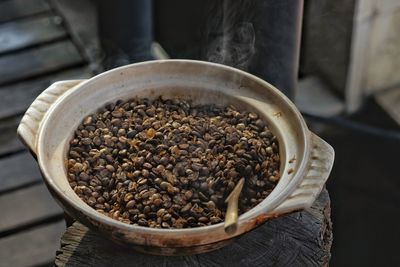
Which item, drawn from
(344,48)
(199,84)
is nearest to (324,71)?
(344,48)

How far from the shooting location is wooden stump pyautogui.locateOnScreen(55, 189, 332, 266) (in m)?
1.72

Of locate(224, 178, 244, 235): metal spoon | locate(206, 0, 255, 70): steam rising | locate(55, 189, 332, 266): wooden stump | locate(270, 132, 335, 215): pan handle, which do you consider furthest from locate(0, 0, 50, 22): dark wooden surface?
locate(224, 178, 244, 235): metal spoon

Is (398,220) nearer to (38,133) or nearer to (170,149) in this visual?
(170,149)

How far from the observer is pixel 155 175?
66.5 inches

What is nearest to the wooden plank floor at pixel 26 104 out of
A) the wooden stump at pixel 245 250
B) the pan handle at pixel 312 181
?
the wooden stump at pixel 245 250

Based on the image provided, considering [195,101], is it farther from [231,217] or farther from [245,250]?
[231,217]

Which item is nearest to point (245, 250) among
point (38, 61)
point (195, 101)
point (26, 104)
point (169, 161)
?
point (169, 161)

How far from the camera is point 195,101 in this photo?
1.92 metres

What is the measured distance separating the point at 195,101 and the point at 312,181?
0.49 meters

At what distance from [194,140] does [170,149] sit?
0.23 ft

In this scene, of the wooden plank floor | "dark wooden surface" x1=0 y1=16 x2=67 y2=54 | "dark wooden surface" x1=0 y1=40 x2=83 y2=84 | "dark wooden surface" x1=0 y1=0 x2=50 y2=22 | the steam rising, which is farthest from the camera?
"dark wooden surface" x1=0 y1=0 x2=50 y2=22

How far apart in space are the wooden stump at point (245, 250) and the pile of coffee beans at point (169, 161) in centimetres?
15

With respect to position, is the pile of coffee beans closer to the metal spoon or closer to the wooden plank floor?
the metal spoon

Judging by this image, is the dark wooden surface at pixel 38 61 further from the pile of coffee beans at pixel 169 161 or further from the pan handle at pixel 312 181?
the pan handle at pixel 312 181
